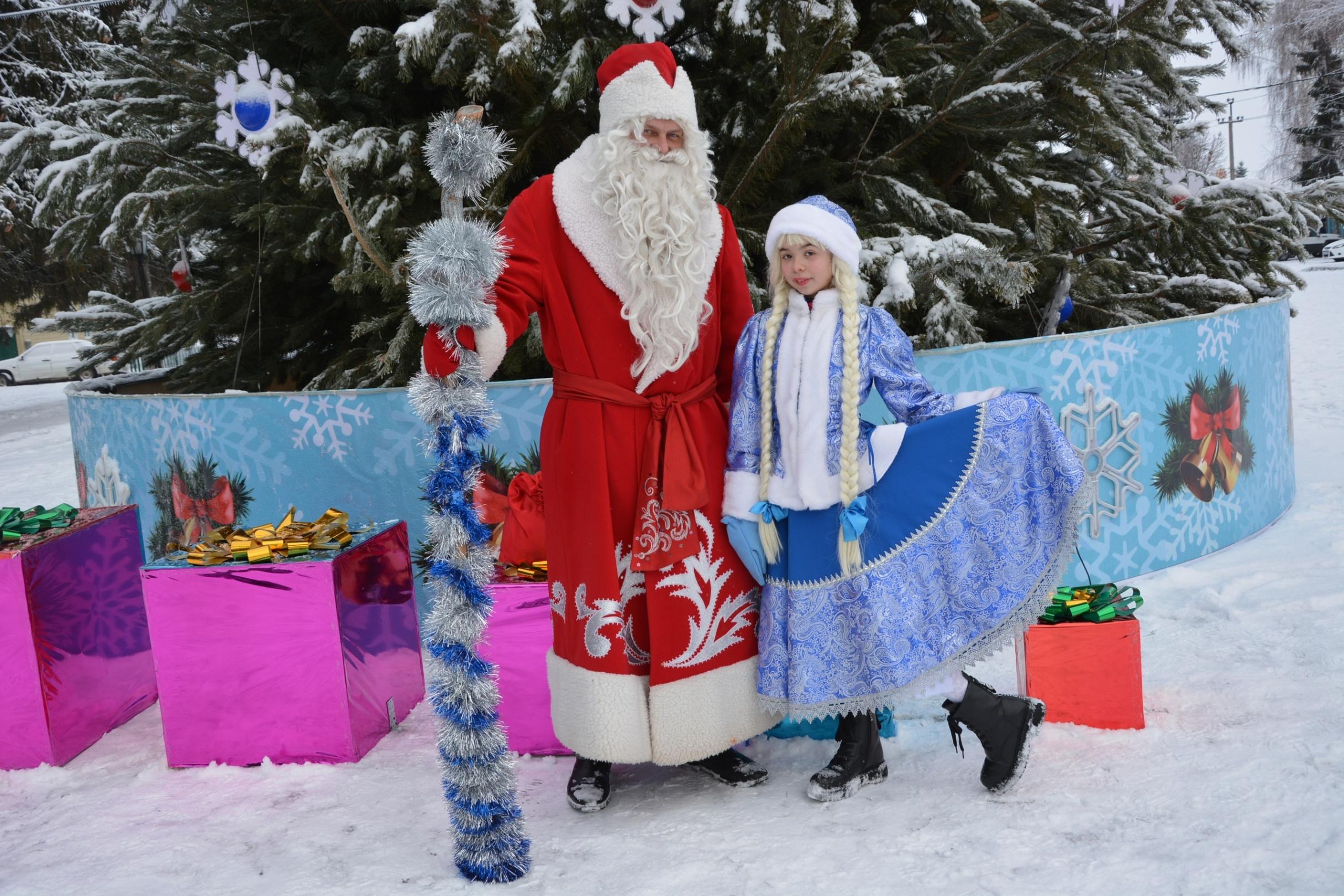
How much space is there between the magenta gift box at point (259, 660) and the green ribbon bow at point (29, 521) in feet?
1.94

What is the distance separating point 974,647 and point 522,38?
2435 mm

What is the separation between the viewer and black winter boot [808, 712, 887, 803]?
2.83 meters

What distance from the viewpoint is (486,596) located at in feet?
8.27

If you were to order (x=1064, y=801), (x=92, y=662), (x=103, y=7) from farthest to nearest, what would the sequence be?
(x=103, y=7) < (x=92, y=662) < (x=1064, y=801)

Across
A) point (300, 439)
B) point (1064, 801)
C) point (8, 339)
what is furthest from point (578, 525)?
point (8, 339)

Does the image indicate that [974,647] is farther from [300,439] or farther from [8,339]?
[8,339]

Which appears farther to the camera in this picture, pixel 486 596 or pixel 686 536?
pixel 686 536

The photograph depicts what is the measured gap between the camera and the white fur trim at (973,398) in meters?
2.78

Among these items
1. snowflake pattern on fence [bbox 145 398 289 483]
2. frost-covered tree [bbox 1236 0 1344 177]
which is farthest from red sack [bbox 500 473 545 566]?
frost-covered tree [bbox 1236 0 1344 177]

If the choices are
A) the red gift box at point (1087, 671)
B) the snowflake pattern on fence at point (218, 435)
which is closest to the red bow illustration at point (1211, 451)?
the red gift box at point (1087, 671)

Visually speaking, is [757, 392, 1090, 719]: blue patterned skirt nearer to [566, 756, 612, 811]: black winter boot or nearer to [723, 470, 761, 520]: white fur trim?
[723, 470, 761, 520]: white fur trim

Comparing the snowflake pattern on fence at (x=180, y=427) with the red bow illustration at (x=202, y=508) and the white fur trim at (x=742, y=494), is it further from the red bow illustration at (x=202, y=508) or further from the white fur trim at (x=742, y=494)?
the white fur trim at (x=742, y=494)

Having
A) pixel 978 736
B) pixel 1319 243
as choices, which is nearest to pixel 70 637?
pixel 978 736

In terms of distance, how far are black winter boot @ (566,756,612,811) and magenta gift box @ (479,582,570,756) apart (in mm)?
329
